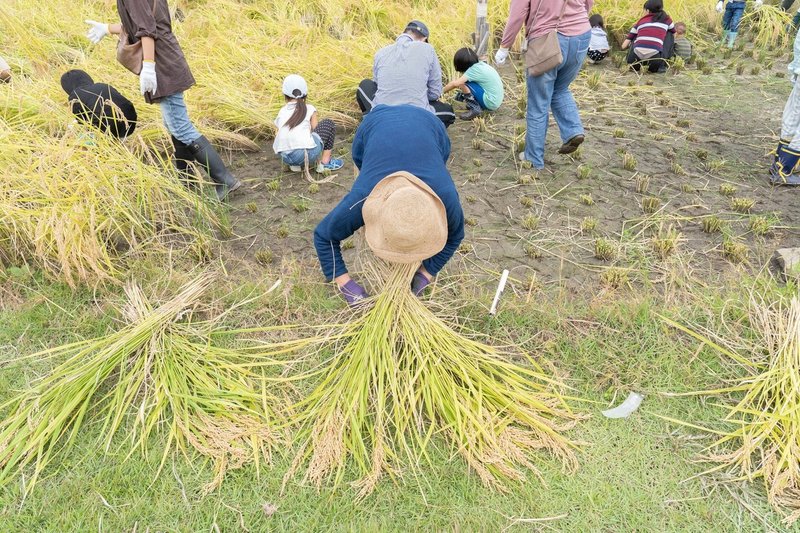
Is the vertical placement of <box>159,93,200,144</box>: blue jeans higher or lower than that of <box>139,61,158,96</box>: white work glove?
lower

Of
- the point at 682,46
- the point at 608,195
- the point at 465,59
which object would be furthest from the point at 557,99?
the point at 682,46

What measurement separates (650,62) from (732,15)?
5.19 ft

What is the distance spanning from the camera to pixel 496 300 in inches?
99.9

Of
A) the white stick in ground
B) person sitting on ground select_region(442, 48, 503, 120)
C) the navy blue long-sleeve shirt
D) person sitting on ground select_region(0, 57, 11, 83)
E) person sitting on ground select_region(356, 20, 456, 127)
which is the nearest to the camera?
the navy blue long-sleeve shirt

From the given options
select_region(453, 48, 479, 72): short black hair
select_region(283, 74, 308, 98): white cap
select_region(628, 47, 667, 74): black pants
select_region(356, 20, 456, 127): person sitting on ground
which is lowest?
select_region(628, 47, 667, 74): black pants

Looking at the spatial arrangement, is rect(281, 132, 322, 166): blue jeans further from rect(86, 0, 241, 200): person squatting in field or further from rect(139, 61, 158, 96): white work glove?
rect(139, 61, 158, 96): white work glove

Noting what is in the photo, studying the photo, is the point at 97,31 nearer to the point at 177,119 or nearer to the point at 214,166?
the point at 177,119

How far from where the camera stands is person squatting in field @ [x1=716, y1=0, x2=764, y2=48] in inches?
235

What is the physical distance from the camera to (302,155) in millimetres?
3689

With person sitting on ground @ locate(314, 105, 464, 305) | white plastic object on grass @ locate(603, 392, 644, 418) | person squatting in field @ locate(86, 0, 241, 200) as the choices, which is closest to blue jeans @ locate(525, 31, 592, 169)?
person sitting on ground @ locate(314, 105, 464, 305)

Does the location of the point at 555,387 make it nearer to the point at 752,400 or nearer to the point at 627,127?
the point at 752,400

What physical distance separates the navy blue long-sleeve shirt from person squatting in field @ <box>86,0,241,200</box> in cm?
133

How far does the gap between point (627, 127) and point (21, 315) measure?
444 centimetres

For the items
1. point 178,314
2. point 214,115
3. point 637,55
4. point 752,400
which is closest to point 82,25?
point 214,115
